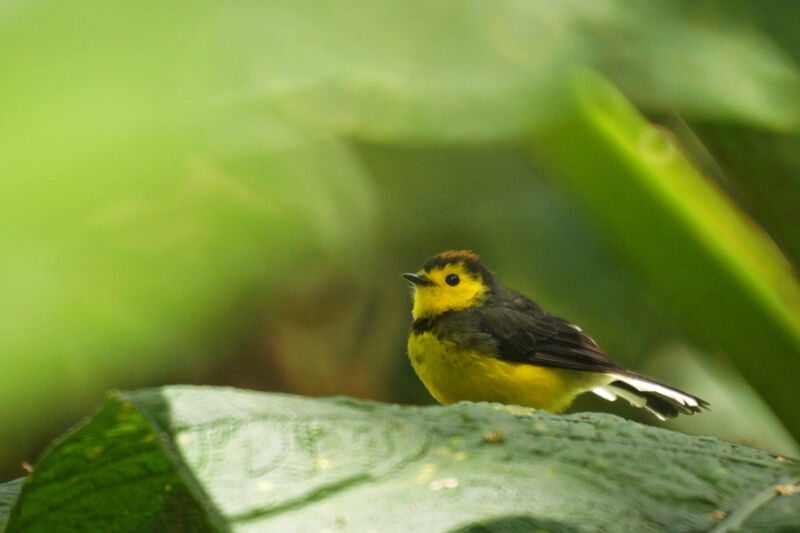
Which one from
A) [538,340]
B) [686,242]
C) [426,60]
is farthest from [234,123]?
[538,340]

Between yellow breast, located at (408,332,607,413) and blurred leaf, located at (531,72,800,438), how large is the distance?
0.55 m

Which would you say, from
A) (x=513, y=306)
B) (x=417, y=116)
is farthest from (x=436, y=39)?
(x=513, y=306)

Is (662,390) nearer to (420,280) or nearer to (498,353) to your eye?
(498,353)

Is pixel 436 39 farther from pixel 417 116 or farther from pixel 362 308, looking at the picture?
pixel 362 308

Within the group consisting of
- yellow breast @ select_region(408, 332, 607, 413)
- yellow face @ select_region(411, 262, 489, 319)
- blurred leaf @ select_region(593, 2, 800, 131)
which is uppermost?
yellow face @ select_region(411, 262, 489, 319)

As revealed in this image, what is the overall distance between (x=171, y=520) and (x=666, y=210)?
0.65 meters

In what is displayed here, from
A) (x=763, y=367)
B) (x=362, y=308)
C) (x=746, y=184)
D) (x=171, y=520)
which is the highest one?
(x=362, y=308)

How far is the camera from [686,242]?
0.93m

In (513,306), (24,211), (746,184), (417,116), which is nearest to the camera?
(24,211)

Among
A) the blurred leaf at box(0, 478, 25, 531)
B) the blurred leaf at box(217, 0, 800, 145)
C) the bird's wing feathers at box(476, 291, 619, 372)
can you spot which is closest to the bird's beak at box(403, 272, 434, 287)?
the bird's wing feathers at box(476, 291, 619, 372)

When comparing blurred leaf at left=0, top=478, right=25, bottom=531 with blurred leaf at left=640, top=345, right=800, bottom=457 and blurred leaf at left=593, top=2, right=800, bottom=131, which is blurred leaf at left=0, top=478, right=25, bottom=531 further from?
blurred leaf at left=640, top=345, right=800, bottom=457

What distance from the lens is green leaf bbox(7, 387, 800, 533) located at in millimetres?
431

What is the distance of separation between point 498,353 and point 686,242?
0.62m

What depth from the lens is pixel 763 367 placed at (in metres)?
0.89
